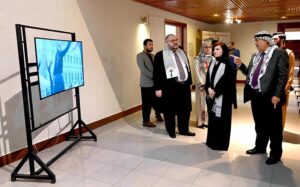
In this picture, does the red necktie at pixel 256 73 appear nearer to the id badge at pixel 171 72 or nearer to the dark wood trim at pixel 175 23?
the id badge at pixel 171 72

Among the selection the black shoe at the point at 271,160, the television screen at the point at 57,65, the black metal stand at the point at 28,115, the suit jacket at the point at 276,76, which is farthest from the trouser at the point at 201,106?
the black metal stand at the point at 28,115

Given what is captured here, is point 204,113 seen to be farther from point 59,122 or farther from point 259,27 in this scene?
point 259,27

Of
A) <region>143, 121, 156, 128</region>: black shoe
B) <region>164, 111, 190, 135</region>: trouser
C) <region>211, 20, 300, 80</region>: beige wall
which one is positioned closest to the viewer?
<region>164, 111, 190, 135</region>: trouser

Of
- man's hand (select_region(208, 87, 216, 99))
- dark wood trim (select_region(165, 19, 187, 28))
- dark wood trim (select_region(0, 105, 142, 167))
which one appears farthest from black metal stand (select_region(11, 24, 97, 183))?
dark wood trim (select_region(165, 19, 187, 28))

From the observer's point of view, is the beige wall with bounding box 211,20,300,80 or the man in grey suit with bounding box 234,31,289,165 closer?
the man in grey suit with bounding box 234,31,289,165

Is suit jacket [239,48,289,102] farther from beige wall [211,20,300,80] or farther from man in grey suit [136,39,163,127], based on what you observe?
beige wall [211,20,300,80]

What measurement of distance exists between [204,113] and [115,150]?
1718 mm

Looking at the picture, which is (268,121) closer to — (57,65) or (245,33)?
(57,65)

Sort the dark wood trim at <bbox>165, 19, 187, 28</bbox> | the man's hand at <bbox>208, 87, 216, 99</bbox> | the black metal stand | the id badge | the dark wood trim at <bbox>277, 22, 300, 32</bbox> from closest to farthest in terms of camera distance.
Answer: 1. the black metal stand
2. the man's hand at <bbox>208, 87, 216, 99</bbox>
3. the id badge
4. the dark wood trim at <bbox>165, 19, 187, 28</bbox>
5. the dark wood trim at <bbox>277, 22, 300, 32</bbox>

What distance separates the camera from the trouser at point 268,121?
2785 mm

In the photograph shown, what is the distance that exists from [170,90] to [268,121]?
140 centimetres

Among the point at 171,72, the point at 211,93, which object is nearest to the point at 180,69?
the point at 171,72

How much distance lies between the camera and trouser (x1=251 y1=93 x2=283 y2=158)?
2.79 metres

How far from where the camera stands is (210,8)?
632 cm
